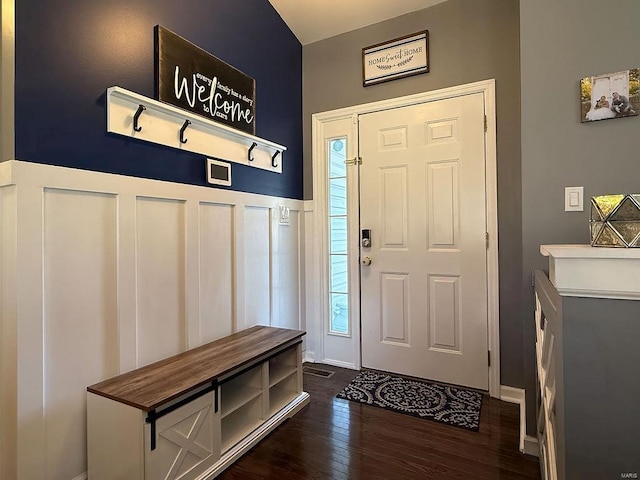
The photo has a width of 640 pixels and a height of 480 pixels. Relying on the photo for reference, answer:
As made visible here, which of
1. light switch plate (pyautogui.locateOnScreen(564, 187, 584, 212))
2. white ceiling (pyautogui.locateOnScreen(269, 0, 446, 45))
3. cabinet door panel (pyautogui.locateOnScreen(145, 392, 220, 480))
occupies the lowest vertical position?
cabinet door panel (pyautogui.locateOnScreen(145, 392, 220, 480))

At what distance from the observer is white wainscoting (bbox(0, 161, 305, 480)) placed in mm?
1299

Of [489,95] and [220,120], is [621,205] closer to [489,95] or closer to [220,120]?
[489,95]

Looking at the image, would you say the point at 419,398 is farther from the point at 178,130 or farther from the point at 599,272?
the point at 178,130

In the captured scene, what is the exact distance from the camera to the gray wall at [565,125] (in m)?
1.54

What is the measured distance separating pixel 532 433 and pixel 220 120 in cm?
239

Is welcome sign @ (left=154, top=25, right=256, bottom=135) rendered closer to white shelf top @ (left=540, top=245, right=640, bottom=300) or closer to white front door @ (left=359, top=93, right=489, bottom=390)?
white front door @ (left=359, top=93, right=489, bottom=390)

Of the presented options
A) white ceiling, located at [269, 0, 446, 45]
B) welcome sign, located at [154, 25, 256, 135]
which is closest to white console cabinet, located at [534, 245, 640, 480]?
welcome sign, located at [154, 25, 256, 135]

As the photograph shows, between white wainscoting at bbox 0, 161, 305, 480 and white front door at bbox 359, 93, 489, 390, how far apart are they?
3.73 feet

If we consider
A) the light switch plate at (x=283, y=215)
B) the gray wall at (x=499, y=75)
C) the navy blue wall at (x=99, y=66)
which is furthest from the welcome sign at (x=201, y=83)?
the gray wall at (x=499, y=75)

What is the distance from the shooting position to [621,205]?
0.90 meters

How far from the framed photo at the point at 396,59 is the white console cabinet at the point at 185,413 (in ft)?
6.74

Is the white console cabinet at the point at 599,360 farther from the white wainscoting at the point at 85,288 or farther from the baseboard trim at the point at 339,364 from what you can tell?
the baseboard trim at the point at 339,364

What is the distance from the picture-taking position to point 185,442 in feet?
4.81

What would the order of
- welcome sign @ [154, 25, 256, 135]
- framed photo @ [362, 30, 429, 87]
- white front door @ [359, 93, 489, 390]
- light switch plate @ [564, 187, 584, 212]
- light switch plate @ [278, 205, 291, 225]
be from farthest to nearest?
light switch plate @ [278, 205, 291, 225], framed photo @ [362, 30, 429, 87], white front door @ [359, 93, 489, 390], welcome sign @ [154, 25, 256, 135], light switch plate @ [564, 187, 584, 212]
